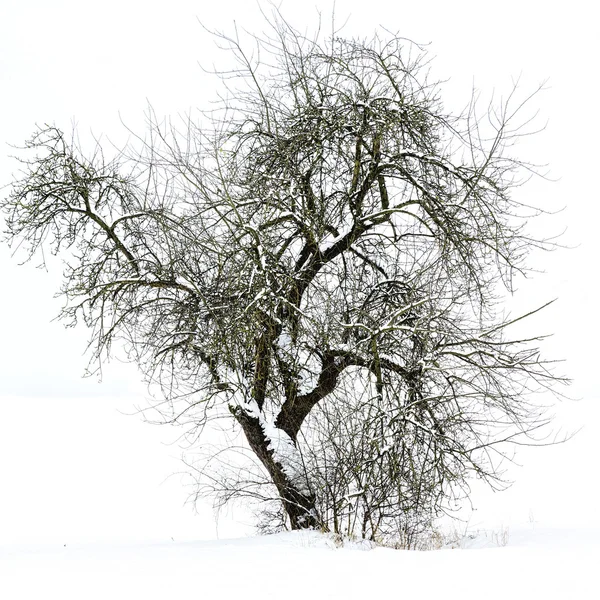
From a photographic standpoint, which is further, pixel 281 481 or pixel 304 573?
pixel 281 481

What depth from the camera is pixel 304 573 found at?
536 centimetres

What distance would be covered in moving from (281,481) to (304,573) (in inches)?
112

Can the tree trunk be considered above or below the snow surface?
above

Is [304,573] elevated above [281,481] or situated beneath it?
situated beneath

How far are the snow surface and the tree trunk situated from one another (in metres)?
1.26

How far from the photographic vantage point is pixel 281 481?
8.20 metres

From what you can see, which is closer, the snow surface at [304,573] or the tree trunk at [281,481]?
the snow surface at [304,573]

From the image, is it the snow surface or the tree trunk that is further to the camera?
the tree trunk

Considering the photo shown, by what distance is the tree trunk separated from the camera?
8023mm

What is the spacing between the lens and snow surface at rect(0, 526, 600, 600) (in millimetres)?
4824

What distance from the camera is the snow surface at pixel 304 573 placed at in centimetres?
482

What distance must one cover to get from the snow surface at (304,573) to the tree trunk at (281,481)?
1.26 m

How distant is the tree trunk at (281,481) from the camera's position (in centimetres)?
802

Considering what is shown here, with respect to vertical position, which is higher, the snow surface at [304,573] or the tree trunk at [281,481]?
the tree trunk at [281,481]
